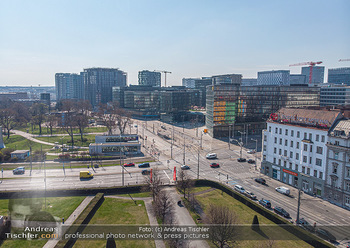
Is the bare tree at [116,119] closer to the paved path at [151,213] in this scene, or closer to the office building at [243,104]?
the office building at [243,104]

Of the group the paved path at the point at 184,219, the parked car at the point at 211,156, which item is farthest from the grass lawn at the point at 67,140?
the paved path at the point at 184,219

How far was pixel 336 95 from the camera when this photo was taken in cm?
16375

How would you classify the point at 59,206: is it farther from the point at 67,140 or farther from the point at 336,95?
the point at 336,95

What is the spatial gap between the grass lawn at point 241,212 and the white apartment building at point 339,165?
1848 cm

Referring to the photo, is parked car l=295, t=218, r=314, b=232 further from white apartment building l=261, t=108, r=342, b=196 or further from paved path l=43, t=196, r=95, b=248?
paved path l=43, t=196, r=95, b=248

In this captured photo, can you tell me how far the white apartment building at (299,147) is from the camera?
5594 cm

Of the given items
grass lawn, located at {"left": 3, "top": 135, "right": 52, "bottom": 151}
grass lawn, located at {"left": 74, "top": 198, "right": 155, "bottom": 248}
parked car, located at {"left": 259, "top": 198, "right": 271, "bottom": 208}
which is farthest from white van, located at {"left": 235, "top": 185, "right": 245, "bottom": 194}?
grass lawn, located at {"left": 3, "top": 135, "right": 52, "bottom": 151}

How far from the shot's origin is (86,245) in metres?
36.9

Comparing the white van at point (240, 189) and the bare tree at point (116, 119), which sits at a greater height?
the bare tree at point (116, 119)

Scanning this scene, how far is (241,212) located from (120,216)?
21.9 meters

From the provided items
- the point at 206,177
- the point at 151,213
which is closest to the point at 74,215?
the point at 151,213

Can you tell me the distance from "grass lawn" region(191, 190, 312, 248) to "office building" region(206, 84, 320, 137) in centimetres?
6193

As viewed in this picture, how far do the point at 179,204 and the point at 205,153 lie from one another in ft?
140

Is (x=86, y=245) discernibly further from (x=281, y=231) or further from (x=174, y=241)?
(x=281, y=231)
